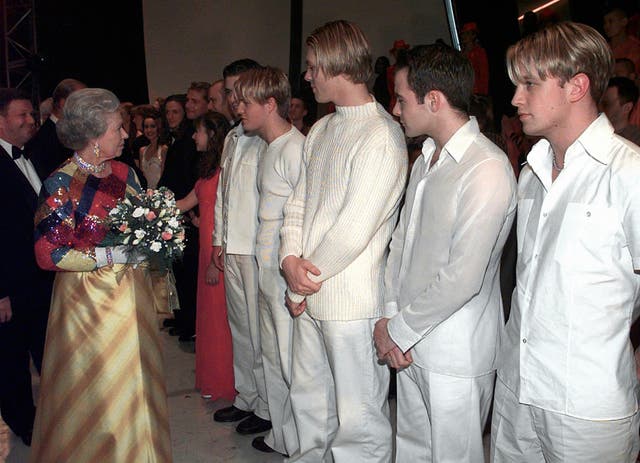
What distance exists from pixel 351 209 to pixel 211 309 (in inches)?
70.3

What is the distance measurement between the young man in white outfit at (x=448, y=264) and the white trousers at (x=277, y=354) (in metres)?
0.85

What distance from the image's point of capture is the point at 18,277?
332 cm

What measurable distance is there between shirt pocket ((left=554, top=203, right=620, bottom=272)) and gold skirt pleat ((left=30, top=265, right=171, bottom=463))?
169 cm

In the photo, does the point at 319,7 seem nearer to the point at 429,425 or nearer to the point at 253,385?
the point at 253,385

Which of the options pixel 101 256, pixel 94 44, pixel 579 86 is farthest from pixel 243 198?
pixel 94 44

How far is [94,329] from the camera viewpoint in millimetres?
2652

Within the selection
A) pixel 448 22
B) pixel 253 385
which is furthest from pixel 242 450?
pixel 448 22

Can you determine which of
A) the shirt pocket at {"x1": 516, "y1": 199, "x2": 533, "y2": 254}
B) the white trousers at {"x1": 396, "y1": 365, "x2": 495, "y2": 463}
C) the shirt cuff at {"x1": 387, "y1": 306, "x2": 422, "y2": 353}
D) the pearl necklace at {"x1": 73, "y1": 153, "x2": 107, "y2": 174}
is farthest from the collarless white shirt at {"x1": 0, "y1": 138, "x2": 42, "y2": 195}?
the shirt pocket at {"x1": 516, "y1": 199, "x2": 533, "y2": 254}

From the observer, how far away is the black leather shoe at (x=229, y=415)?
373 centimetres

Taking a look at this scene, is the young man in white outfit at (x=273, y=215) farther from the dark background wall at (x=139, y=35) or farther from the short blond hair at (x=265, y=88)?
the dark background wall at (x=139, y=35)

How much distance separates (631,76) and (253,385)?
10.6 feet

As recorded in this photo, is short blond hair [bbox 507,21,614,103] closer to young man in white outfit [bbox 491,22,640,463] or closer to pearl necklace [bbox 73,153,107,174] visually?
young man in white outfit [bbox 491,22,640,463]

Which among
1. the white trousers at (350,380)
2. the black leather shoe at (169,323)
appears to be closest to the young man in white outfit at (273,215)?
the white trousers at (350,380)

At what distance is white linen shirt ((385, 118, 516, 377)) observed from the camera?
6.71 feet
